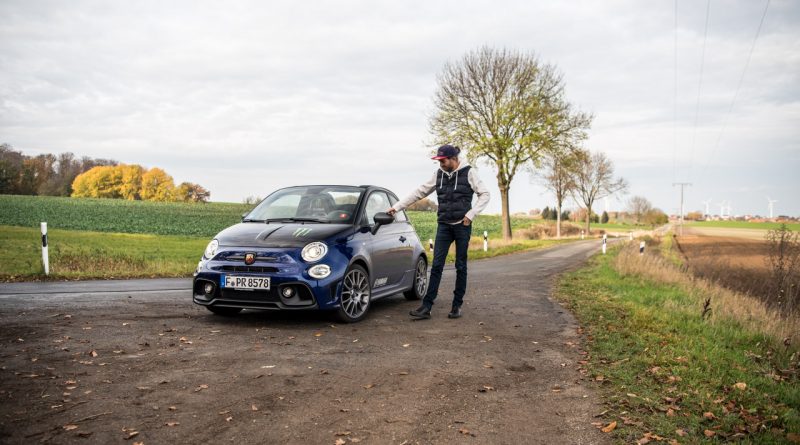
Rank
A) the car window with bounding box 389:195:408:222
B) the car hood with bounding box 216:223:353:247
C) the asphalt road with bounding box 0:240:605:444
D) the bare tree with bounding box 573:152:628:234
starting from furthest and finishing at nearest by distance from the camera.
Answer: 1. the bare tree with bounding box 573:152:628:234
2. the car window with bounding box 389:195:408:222
3. the car hood with bounding box 216:223:353:247
4. the asphalt road with bounding box 0:240:605:444

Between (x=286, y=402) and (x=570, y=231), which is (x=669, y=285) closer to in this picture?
(x=286, y=402)

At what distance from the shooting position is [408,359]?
5629 millimetres

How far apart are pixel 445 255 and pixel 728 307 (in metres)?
5.91

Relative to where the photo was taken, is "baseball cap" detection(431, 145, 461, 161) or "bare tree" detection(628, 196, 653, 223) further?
"bare tree" detection(628, 196, 653, 223)

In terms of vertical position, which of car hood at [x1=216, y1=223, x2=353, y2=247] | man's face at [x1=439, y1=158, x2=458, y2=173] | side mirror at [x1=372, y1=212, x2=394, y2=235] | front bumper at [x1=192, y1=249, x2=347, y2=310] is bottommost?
front bumper at [x1=192, y1=249, x2=347, y2=310]

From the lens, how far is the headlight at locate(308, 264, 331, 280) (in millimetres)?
6789

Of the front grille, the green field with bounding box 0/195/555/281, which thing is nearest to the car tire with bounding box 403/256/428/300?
the front grille

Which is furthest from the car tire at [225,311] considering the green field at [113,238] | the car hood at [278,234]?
the green field at [113,238]

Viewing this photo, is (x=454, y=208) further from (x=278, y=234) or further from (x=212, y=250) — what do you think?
(x=212, y=250)

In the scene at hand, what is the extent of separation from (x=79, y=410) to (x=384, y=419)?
202cm

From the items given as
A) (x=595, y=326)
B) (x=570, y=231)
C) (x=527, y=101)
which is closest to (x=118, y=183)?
(x=570, y=231)

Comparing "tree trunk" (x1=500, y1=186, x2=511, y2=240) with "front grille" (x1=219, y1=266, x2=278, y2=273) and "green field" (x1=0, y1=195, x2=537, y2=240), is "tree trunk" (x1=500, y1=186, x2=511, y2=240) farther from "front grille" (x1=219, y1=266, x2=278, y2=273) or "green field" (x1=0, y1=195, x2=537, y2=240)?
"front grille" (x1=219, y1=266, x2=278, y2=273)

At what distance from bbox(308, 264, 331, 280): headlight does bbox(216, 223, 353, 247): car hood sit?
0.33 metres

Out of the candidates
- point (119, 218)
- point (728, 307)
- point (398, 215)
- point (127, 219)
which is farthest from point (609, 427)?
point (119, 218)
